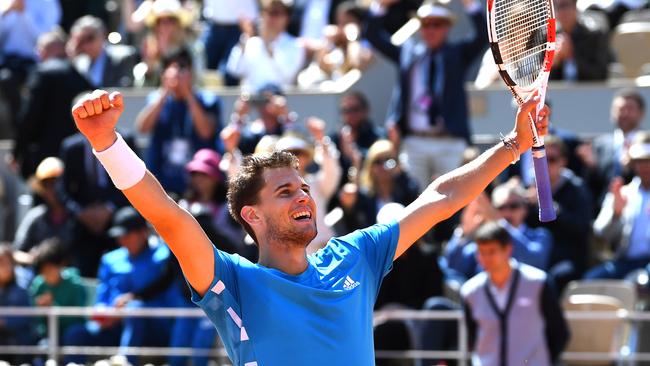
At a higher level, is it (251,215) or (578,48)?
(578,48)

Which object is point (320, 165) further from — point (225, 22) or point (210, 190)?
→ point (225, 22)

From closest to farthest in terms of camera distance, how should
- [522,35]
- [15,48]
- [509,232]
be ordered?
[522,35], [509,232], [15,48]

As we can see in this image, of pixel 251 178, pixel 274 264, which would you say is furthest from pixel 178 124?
pixel 274 264

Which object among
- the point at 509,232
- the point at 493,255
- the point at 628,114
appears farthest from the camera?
the point at 628,114

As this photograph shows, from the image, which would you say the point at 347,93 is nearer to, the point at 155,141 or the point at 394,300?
the point at 155,141

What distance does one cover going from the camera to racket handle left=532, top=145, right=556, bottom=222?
17.0ft

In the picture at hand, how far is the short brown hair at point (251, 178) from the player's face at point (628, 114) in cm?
630

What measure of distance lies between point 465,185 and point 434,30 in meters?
6.20

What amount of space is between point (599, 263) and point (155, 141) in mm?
3606

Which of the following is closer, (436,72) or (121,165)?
(121,165)

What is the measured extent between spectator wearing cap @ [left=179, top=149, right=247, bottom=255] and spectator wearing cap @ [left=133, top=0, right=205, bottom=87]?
6.85 feet

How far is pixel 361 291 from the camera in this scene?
16.5 ft

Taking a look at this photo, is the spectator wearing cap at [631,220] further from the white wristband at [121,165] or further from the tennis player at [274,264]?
the white wristband at [121,165]

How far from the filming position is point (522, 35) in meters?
5.47
